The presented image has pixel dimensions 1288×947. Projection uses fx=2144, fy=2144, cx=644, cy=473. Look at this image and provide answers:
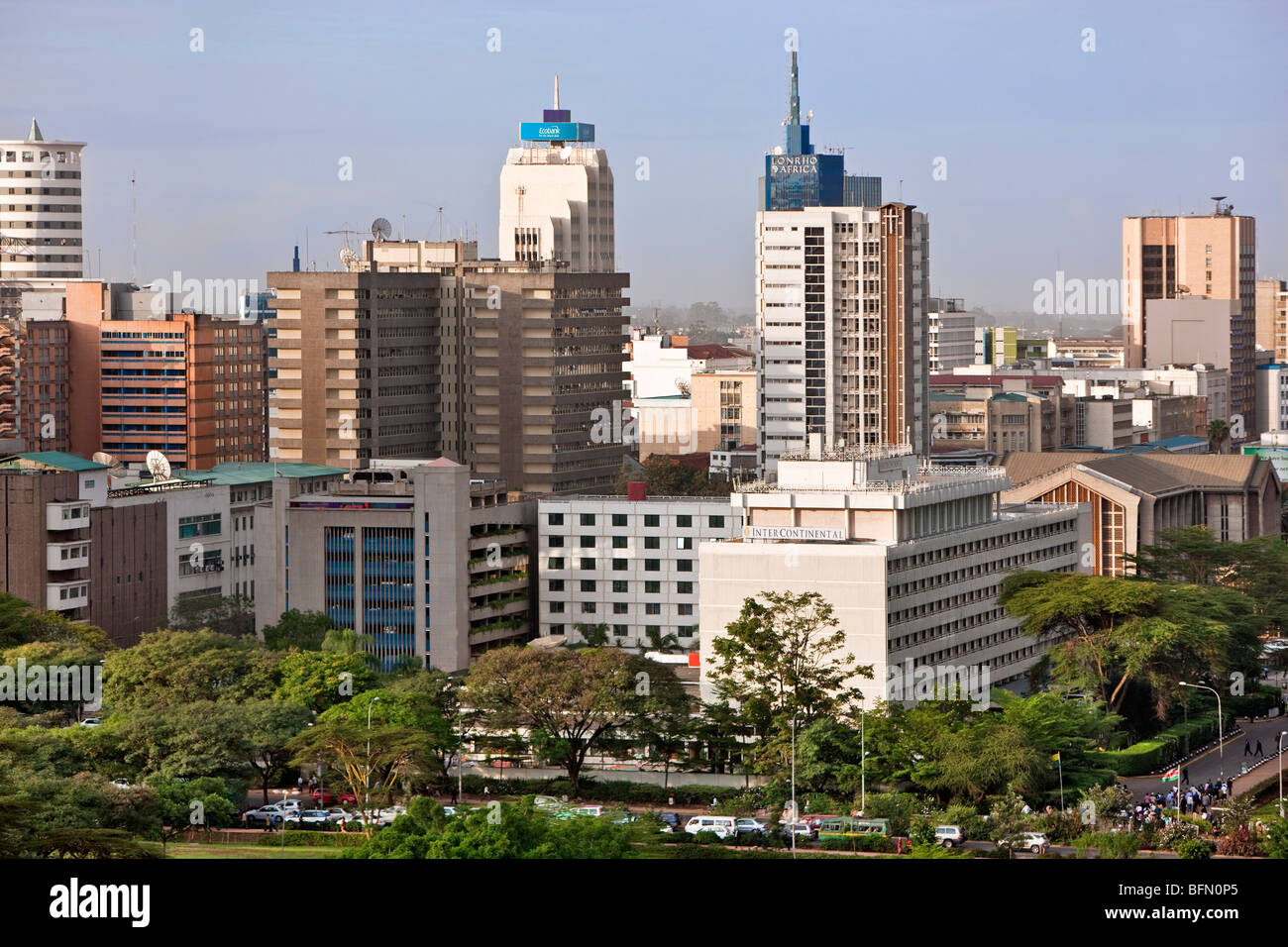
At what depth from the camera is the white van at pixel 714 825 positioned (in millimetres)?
46650

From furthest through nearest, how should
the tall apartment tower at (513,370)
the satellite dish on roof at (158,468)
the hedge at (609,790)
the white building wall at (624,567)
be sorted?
the tall apartment tower at (513,370) → the satellite dish on roof at (158,468) → the white building wall at (624,567) → the hedge at (609,790)

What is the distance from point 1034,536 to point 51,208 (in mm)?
104901

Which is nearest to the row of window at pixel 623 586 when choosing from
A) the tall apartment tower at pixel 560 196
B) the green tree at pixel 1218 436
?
the green tree at pixel 1218 436

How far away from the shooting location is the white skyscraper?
10369 centimetres

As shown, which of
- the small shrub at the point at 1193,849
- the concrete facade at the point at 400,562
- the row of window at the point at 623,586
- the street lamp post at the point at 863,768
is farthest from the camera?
the row of window at the point at 623,586

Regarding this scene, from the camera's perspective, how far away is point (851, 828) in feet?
153

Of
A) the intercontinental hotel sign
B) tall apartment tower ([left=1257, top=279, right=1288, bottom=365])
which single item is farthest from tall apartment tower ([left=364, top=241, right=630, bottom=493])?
tall apartment tower ([left=1257, top=279, right=1288, bottom=365])

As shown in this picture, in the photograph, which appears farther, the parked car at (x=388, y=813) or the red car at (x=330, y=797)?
the red car at (x=330, y=797)

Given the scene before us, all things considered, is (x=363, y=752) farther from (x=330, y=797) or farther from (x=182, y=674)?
(x=182, y=674)

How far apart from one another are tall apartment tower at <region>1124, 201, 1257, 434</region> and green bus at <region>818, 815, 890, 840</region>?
124430 mm

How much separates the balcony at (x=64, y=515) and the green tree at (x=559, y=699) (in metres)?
21.3

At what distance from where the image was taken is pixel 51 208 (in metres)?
158

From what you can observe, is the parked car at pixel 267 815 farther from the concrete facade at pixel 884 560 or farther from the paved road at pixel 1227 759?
the paved road at pixel 1227 759

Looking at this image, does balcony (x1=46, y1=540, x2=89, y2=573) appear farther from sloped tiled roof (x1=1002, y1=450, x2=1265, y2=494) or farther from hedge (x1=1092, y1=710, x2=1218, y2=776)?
sloped tiled roof (x1=1002, y1=450, x2=1265, y2=494)
